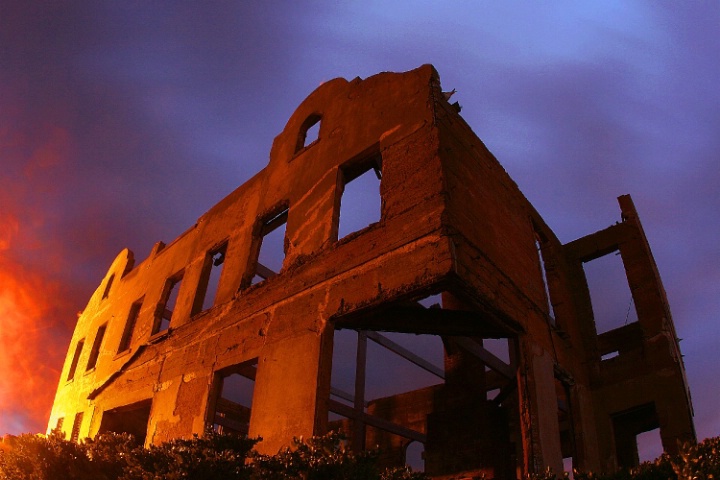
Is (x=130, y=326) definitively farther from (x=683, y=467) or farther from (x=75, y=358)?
(x=683, y=467)

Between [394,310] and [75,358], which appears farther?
[75,358]

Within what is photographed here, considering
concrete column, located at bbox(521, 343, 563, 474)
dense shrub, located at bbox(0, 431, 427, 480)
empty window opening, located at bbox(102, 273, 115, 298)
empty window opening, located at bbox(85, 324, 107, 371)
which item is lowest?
dense shrub, located at bbox(0, 431, 427, 480)

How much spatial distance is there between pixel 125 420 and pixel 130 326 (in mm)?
2800

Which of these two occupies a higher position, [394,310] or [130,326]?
[130,326]

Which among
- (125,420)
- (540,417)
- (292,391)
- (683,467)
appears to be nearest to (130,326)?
(125,420)

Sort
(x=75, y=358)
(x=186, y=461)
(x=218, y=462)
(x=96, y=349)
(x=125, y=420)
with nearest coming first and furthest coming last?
(x=186, y=461) → (x=218, y=462) → (x=125, y=420) → (x=96, y=349) → (x=75, y=358)

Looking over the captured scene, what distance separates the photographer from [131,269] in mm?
16734

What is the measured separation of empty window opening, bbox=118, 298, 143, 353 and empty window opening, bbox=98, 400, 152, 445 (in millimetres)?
1791

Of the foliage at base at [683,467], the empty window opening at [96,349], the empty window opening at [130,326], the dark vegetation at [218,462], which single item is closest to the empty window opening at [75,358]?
the empty window opening at [96,349]

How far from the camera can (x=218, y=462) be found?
4.65 metres

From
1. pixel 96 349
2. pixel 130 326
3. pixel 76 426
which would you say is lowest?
pixel 76 426

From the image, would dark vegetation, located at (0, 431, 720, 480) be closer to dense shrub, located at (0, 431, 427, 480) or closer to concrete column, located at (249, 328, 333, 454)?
dense shrub, located at (0, 431, 427, 480)

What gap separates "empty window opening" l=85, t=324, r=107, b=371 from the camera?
14.7m

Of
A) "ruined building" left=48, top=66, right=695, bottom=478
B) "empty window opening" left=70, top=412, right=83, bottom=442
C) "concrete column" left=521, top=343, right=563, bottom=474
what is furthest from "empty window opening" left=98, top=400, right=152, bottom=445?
"concrete column" left=521, top=343, right=563, bottom=474
